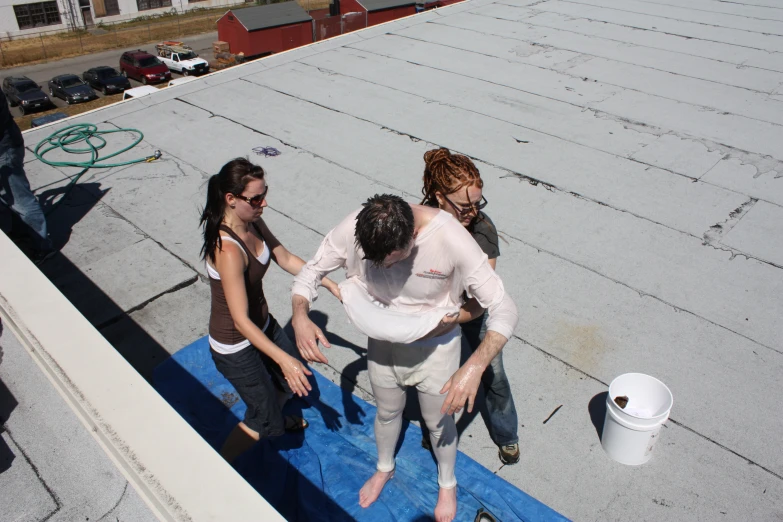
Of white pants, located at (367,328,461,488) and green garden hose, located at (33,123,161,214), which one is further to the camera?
green garden hose, located at (33,123,161,214)

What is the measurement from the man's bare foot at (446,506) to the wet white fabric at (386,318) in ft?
3.46

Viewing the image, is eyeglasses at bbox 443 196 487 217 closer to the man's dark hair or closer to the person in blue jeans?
the man's dark hair

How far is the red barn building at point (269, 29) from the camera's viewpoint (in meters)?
21.9

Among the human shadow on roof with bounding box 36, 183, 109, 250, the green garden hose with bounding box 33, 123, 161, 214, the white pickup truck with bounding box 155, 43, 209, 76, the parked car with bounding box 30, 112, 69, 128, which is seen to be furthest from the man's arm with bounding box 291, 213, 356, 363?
the white pickup truck with bounding box 155, 43, 209, 76

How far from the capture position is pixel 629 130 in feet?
20.6

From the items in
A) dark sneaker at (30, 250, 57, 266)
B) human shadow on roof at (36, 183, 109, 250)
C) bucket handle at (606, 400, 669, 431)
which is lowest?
dark sneaker at (30, 250, 57, 266)

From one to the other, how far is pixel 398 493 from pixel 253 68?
6730mm

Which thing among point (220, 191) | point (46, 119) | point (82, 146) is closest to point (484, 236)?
point (220, 191)

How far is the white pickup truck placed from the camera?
22250 millimetres

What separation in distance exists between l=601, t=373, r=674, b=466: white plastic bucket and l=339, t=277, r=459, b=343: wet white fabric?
4.00 ft

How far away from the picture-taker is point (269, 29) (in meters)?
22.0

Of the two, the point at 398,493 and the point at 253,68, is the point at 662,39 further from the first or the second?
the point at 398,493

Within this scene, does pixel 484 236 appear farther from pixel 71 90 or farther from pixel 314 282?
pixel 71 90

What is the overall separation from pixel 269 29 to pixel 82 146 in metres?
17.7
